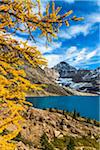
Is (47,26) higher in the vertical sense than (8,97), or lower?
higher

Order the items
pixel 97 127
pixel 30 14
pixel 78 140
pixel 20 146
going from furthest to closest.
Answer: pixel 97 127 < pixel 78 140 < pixel 20 146 < pixel 30 14

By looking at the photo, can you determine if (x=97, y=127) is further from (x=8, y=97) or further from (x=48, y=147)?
(x=8, y=97)

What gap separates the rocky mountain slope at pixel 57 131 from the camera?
4262 cm

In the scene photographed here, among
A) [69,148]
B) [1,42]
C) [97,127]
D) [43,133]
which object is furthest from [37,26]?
[97,127]

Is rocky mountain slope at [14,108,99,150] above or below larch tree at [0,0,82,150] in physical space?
above

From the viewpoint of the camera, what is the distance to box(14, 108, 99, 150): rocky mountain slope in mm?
42625

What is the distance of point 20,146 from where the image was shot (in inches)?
1214

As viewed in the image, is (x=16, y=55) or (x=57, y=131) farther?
(x=57, y=131)

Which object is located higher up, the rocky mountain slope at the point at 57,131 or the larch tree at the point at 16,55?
the rocky mountain slope at the point at 57,131

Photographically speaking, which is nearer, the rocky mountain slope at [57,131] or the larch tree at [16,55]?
the larch tree at [16,55]

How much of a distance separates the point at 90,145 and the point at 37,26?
4273 centimetres

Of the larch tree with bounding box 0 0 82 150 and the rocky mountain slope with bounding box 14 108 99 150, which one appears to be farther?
the rocky mountain slope with bounding box 14 108 99 150

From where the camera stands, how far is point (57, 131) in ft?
166

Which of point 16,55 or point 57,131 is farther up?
point 57,131
